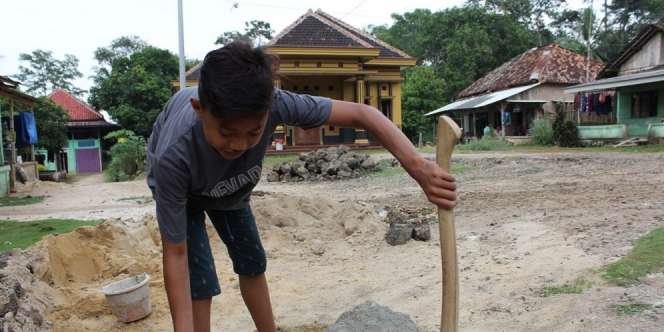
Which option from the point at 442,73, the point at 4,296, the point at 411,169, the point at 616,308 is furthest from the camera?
the point at 442,73

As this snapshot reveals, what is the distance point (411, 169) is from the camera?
5.38ft

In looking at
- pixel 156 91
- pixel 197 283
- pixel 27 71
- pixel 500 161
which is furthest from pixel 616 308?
pixel 27 71

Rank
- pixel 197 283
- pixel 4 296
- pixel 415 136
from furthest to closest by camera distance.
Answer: pixel 415 136 < pixel 4 296 < pixel 197 283

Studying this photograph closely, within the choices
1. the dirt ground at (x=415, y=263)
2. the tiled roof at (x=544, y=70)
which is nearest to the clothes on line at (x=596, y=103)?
the tiled roof at (x=544, y=70)

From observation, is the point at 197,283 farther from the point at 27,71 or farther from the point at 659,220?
the point at 27,71

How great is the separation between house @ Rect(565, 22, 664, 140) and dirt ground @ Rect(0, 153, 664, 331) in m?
10.3

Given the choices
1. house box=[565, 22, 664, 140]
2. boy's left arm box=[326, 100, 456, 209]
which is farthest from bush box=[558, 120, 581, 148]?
boy's left arm box=[326, 100, 456, 209]

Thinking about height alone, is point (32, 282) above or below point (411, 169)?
below

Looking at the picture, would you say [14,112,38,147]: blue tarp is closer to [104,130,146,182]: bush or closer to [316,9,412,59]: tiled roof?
[104,130,146,182]: bush

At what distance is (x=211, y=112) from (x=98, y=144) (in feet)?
88.4

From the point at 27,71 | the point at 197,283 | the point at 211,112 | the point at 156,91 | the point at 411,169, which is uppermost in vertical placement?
the point at 27,71

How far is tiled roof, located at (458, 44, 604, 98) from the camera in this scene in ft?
72.9

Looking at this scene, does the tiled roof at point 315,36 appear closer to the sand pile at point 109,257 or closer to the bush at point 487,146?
the bush at point 487,146

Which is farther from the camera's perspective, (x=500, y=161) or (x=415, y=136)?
(x=415, y=136)
